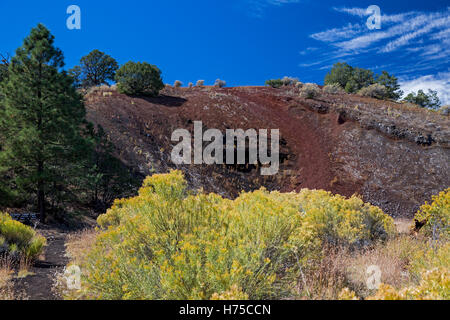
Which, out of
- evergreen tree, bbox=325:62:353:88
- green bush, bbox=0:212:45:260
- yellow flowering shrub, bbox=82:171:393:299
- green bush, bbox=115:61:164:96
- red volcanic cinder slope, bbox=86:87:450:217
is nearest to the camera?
yellow flowering shrub, bbox=82:171:393:299

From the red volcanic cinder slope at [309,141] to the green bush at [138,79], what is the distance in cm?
131

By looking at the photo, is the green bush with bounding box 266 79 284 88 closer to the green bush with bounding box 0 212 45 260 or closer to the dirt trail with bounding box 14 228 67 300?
the dirt trail with bounding box 14 228 67 300

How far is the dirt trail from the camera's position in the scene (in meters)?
3.89

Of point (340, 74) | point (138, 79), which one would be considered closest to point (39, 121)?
point (138, 79)

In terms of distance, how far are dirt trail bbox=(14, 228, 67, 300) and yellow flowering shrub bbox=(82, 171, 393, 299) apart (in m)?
1.49

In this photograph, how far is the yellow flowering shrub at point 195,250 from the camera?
7.59 feet

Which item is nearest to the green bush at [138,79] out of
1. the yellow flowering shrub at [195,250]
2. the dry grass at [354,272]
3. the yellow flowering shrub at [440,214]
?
the yellow flowering shrub at [195,250]

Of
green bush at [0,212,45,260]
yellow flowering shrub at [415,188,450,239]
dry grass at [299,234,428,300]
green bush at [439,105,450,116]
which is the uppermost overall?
green bush at [439,105,450,116]

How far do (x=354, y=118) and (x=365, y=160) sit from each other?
512 centimetres

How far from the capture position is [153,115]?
20.1 meters

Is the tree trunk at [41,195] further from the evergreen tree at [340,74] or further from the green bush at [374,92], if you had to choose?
the evergreen tree at [340,74]

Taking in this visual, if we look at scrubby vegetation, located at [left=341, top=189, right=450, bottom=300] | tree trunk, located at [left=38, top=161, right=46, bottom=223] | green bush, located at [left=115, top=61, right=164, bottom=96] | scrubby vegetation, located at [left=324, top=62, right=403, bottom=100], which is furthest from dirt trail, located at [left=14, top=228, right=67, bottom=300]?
scrubby vegetation, located at [left=324, top=62, right=403, bottom=100]

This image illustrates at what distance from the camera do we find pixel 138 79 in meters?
22.8

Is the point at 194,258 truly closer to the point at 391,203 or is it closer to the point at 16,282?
the point at 16,282
